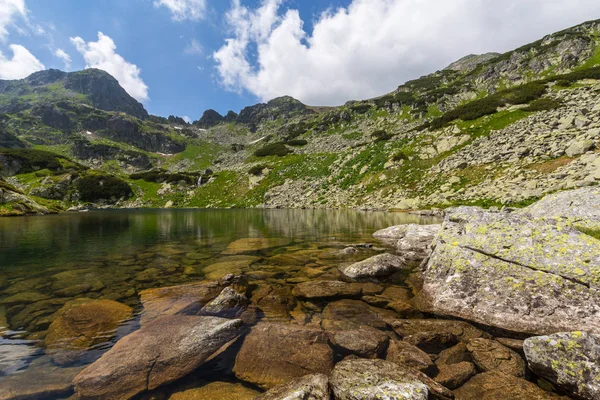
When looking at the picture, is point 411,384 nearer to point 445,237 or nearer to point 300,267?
point 445,237

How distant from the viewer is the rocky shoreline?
493cm

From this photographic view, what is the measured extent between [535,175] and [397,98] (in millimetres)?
116171

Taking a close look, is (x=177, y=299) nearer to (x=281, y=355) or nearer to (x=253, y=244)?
(x=281, y=355)

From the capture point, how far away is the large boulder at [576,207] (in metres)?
10.2

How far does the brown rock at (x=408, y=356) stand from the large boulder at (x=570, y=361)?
2052mm

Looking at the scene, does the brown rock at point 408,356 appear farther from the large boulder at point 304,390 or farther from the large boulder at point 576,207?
the large boulder at point 576,207

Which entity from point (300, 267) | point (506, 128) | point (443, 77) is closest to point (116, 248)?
point (300, 267)

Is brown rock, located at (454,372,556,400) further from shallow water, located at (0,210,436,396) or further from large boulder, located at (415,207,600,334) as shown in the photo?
shallow water, located at (0,210,436,396)

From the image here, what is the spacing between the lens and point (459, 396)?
4.82 meters

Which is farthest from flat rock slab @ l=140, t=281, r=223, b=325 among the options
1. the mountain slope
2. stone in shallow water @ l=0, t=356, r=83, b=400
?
the mountain slope

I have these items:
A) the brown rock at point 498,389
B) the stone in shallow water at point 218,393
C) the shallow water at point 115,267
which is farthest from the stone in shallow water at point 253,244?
the brown rock at point 498,389

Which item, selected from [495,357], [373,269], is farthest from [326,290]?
[495,357]

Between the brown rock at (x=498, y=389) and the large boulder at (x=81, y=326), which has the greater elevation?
the large boulder at (x=81, y=326)

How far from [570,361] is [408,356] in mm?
2898
